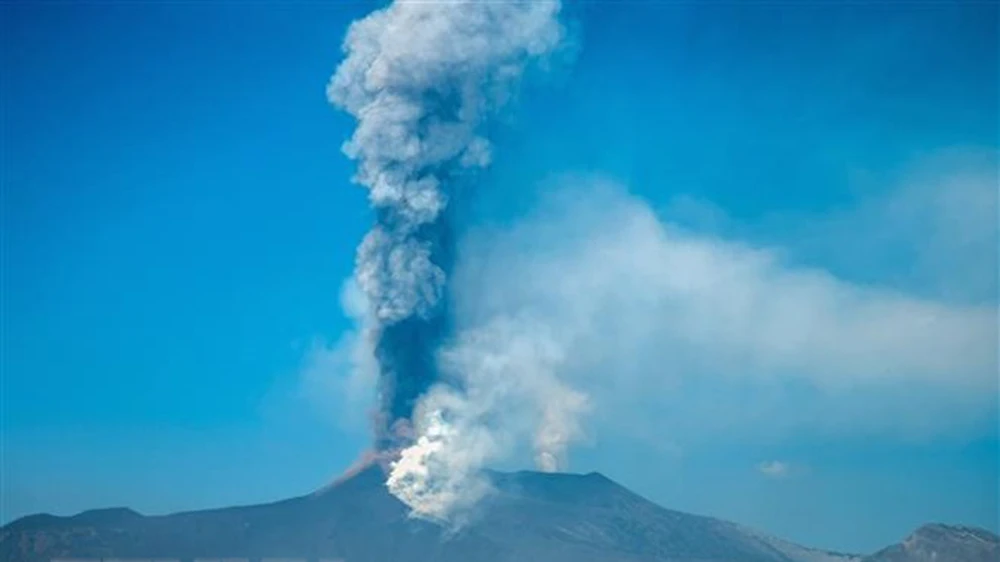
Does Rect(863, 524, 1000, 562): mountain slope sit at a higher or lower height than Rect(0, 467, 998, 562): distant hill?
higher

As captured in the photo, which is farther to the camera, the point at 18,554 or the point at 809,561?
the point at 809,561

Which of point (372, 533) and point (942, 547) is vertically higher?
point (942, 547)

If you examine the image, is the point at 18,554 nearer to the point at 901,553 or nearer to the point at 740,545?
the point at 740,545

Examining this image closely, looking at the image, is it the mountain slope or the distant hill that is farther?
the mountain slope

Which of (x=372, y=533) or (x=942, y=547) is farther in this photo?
(x=942, y=547)

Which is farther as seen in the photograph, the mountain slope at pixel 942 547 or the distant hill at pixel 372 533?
the mountain slope at pixel 942 547

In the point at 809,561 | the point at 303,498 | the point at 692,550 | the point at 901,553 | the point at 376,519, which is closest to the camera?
the point at 376,519

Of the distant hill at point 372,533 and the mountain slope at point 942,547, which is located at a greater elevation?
the mountain slope at point 942,547

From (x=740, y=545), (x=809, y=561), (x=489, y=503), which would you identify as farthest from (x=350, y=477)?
(x=809, y=561)
